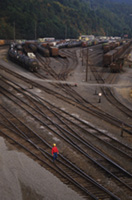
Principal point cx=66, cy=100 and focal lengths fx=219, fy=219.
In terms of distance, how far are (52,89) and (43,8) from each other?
413 feet

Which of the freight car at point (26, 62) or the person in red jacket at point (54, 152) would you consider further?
the freight car at point (26, 62)

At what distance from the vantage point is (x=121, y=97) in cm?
2741

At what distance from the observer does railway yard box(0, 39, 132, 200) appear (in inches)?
450

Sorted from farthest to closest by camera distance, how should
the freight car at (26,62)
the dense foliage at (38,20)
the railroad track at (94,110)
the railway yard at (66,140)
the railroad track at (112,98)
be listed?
the dense foliage at (38,20), the freight car at (26,62), the railroad track at (112,98), the railroad track at (94,110), the railway yard at (66,140)

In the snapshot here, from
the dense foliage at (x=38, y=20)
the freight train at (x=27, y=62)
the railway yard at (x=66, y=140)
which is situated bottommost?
the railway yard at (x=66, y=140)

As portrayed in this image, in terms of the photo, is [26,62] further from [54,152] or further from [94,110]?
[54,152]

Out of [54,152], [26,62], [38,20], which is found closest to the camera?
[54,152]

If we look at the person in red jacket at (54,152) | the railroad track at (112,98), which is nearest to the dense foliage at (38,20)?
the railroad track at (112,98)

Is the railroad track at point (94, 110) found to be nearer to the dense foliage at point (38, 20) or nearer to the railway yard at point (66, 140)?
the railway yard at point (66, 140)

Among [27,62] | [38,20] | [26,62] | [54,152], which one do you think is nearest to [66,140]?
[54,152]

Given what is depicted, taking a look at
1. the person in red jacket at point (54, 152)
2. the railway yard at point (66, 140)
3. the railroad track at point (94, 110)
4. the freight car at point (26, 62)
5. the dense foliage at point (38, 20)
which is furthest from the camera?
the dense foliage at point (38, 20)

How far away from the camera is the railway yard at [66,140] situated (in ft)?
37.5

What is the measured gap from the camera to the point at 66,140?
53.4 feet

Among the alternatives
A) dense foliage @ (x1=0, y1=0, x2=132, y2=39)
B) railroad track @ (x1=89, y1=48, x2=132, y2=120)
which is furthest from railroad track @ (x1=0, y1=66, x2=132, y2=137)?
dense foliage @ (x1=0, y1=0, x2=132, y2=39)
